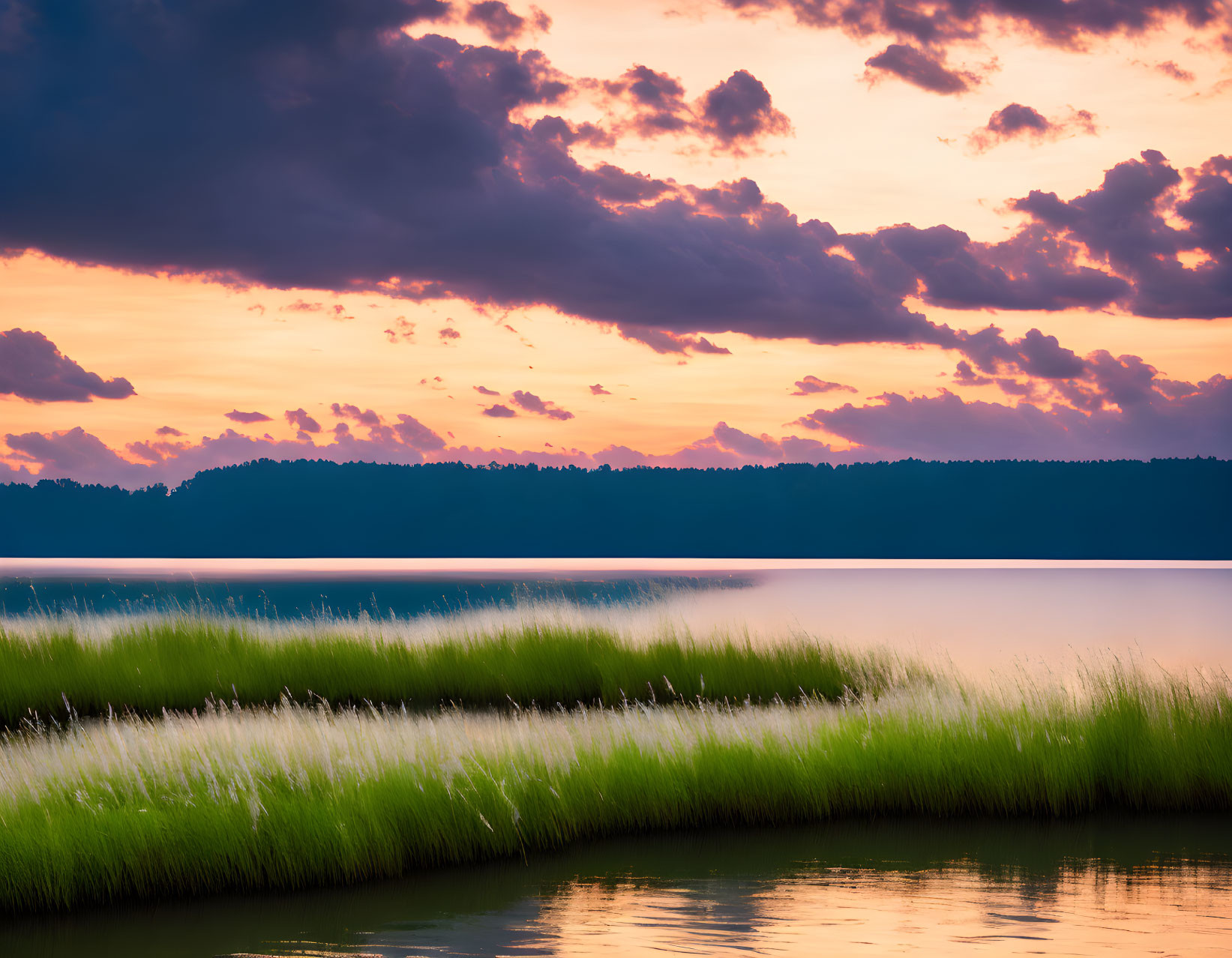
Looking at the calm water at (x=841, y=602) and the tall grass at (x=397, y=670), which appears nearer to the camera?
the tall grass at (x=397, y=670)

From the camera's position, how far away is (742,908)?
8461mm

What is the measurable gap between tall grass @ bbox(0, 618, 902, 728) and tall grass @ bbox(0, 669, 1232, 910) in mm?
3856

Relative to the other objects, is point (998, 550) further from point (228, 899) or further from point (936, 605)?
point (228, 899)

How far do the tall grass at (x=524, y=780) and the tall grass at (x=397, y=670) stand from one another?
3856 millimetres

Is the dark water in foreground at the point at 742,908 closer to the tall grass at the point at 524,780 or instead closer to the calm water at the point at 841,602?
the tall grass at the point at 524,780

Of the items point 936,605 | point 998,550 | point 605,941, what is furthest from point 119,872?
point 998,550

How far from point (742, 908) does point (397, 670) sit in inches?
503

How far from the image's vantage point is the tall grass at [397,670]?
1831 cm

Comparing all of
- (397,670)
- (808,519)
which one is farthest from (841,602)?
(808,519)

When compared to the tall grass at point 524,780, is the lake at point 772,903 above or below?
below

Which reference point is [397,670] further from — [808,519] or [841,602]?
[808,519]

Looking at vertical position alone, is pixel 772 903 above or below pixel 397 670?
below

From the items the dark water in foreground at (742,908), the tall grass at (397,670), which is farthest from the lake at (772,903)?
the tall grass at (397,670)

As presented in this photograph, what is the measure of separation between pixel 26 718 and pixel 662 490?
595 feet
